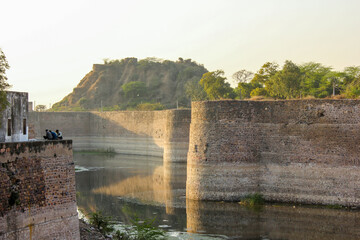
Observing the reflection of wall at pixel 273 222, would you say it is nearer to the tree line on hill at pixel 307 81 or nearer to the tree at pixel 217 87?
the tree line on hill at pixel 307 81

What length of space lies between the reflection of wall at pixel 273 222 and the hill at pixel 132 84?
59.5 m

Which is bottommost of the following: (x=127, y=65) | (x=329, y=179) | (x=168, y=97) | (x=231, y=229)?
(x=231, y=229)

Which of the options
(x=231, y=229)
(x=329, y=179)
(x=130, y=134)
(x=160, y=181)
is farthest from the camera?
(x=130, y=134)

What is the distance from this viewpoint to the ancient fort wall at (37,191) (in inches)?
369

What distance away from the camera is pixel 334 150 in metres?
17.4

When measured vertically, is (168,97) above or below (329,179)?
above

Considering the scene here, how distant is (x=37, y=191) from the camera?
10070 millimetres

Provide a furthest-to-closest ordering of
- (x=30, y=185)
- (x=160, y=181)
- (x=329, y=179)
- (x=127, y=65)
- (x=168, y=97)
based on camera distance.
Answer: (x=127, y=65)
(x=168, y=97)
(x=160, y=181)
(x=329, y=179)
(x=30, y=185)

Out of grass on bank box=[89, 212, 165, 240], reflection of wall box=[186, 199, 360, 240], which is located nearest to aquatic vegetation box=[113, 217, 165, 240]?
grass on bank box=[89, 212, 165, 240]

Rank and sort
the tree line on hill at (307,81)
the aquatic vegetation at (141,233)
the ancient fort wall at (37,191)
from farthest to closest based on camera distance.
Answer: the tree line on hill at (307,81)
the aquatic vegetation at (141,233)
the ancient fort wall at (37,191)

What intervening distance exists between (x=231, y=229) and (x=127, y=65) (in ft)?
273

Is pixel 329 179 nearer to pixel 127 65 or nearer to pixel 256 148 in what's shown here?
pixel 256 148

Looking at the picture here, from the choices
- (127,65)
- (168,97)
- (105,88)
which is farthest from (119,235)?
(127,65)

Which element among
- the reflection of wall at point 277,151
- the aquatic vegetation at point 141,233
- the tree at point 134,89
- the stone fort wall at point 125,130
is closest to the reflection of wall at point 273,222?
the reflection of wall at point 277,151
